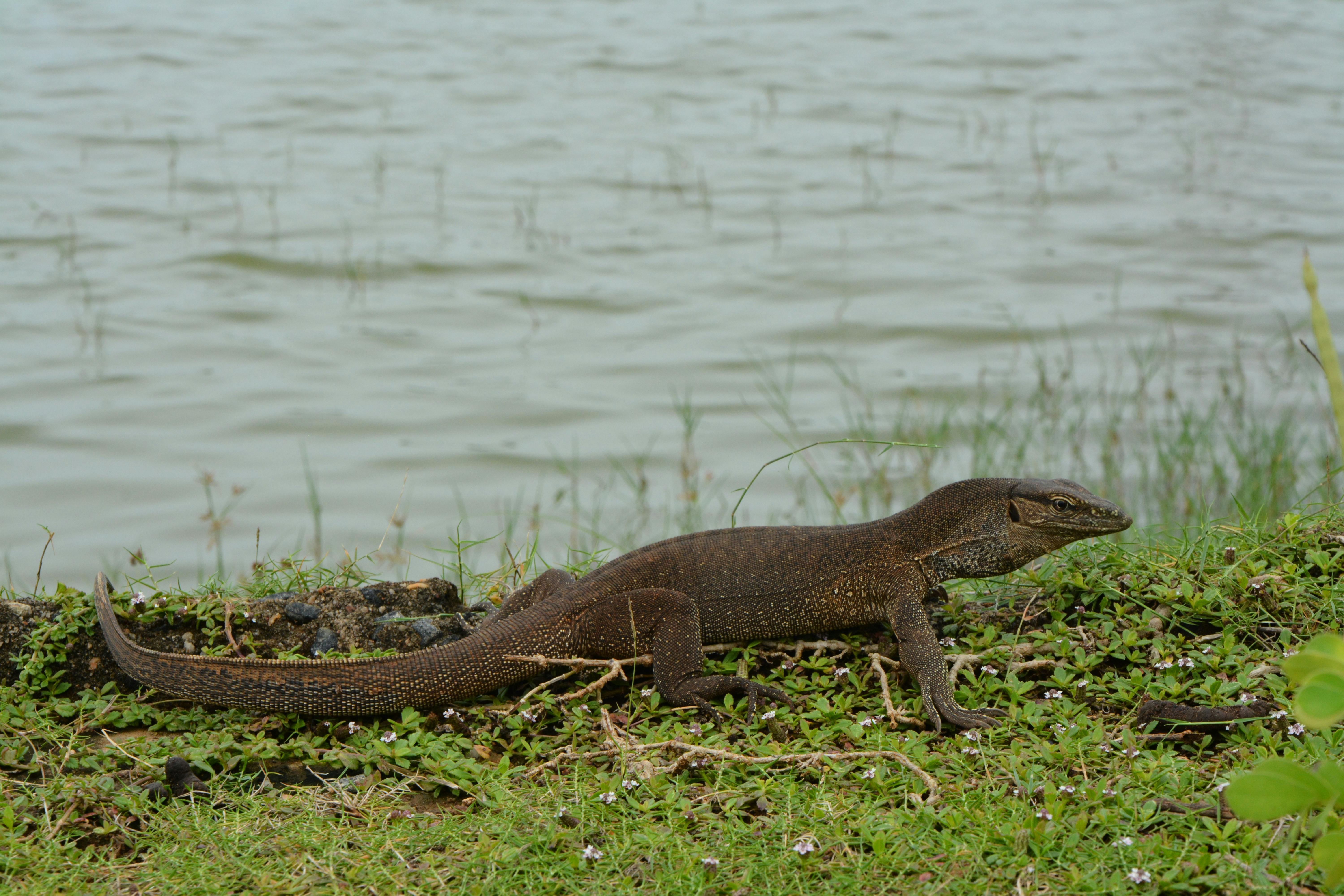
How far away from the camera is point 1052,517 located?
182 inches

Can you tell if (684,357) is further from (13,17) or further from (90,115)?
(13,17)

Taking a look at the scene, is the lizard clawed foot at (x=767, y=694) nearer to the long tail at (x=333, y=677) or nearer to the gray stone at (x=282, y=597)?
the long tail at (x=333, y=677)

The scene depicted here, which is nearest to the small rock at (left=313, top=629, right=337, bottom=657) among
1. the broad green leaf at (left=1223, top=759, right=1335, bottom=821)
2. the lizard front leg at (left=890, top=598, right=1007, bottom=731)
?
the lizard front leg at (left=890, top=598, right=1007, bottom=731)

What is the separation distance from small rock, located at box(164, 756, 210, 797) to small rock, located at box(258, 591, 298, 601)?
1077 mm

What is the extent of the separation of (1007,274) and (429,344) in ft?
22.1

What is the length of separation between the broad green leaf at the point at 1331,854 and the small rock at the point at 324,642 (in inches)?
137

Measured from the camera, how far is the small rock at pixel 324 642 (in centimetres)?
474

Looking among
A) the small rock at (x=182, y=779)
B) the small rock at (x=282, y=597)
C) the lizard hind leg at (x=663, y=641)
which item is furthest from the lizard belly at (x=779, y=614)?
the small rock at (x=182, y=779)

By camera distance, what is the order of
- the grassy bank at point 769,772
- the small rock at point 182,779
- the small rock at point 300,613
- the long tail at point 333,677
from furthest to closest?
the small rock at point 300,613, the long tail at point 333,677, the small rock at point 182,779, the grassy bank at point 769,772

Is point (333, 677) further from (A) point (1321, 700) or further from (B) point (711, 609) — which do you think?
(A) point (1321, 700)

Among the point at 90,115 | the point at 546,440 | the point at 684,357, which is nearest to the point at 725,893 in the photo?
the point at 546,440

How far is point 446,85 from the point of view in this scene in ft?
68.6

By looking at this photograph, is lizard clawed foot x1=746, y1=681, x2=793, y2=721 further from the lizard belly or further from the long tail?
the long tail

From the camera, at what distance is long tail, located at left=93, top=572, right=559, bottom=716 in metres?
4.25
